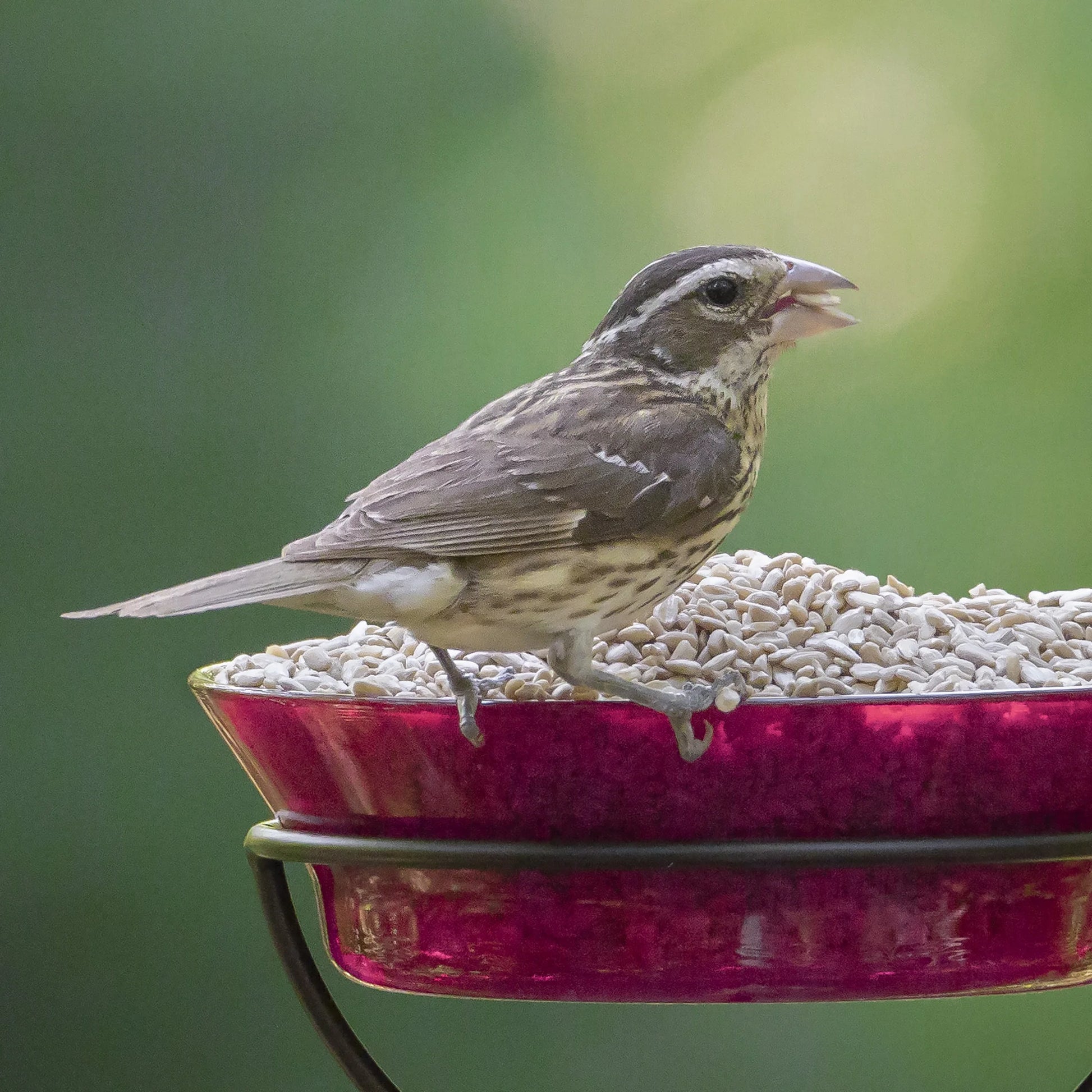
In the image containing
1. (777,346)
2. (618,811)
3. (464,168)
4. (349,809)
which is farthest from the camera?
(464,168)

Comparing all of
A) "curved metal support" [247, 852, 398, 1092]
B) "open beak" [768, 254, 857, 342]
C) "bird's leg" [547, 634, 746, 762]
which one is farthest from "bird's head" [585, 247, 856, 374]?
"curved metal support" [247, 852, 398, 1092]

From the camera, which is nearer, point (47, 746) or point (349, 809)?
point (349, 809)

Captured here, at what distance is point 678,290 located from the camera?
1.71 metres

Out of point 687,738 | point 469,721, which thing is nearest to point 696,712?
point 687,738

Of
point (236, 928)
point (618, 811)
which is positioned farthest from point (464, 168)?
point (618, 811)

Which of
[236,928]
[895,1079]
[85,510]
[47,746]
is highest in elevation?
[85,510]

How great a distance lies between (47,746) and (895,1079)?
180 centimetres

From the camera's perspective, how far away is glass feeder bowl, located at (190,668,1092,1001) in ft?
4.24

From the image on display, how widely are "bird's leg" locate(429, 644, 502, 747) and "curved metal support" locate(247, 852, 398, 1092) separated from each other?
0.24 meters

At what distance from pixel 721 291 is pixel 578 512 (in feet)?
1.11

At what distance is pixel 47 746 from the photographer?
3162 mm

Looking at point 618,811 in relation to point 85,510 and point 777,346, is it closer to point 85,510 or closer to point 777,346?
point 777,346

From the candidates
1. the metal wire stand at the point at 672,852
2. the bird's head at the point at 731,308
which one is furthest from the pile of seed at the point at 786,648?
the bird's head at the point at 731,308

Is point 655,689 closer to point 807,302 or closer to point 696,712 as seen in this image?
point 696,712
